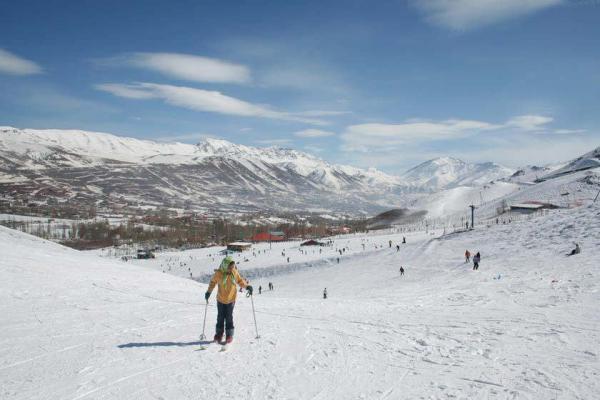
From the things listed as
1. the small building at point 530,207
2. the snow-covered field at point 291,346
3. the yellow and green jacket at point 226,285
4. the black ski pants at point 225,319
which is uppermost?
the small building at point 530,207

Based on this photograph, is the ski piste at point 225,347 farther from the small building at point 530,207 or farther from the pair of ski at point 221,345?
the small building at point 530,207

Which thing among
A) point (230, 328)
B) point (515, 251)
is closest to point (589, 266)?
point (515, 251)

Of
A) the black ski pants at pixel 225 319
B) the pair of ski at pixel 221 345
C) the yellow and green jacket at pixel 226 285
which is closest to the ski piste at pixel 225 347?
the pair of ski at pixel 221 345

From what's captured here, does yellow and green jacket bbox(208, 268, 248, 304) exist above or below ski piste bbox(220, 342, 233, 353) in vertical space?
above

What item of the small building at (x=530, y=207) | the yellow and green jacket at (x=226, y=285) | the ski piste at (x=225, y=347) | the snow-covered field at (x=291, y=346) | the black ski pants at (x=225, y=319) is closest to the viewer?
the snow-covered field at (x=291, y=346)

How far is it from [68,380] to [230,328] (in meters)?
3.51

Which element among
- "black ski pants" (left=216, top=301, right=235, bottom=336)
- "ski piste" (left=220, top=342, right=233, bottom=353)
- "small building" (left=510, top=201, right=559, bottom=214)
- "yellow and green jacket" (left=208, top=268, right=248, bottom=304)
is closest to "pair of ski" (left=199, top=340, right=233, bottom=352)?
"ski piste" (left=220, top=342, right=233, bottom=353)

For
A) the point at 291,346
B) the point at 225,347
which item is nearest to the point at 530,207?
the point at 291,346

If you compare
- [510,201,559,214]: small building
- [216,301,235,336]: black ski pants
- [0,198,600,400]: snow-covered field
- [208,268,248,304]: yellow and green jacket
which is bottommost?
[0,198,600,400]: snow-covered field

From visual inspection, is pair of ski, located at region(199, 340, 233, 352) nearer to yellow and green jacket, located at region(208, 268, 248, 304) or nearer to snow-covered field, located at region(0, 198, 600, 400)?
snow-covered field, located at region(0, 198, 600, 400)

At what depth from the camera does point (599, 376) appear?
7.59m

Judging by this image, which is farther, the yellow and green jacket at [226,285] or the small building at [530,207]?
the small building at [530,207]

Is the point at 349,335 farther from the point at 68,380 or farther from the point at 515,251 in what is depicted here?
the point at 515,251

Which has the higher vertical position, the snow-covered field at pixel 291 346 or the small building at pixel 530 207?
the small building at pixel 530 207
